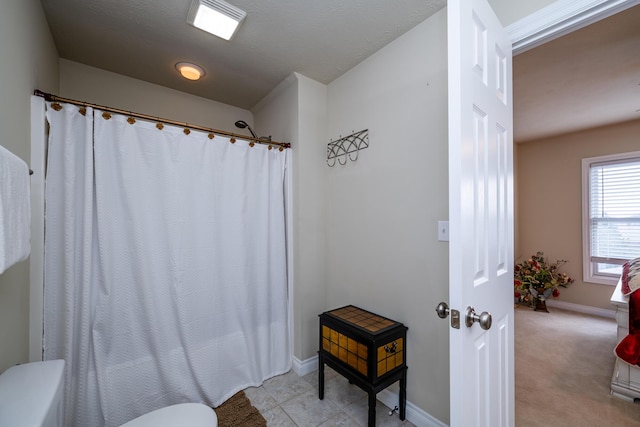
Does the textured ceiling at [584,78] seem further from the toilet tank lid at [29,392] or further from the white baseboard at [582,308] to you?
the toilet tank lid at [29,392]

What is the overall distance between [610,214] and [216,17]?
499 centimetres

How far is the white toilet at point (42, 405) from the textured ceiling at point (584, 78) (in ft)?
10.0

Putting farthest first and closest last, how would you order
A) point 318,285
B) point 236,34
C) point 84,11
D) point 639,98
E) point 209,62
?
point 639,98, point 318,285, point 209,62, point 236,34, point 84,11

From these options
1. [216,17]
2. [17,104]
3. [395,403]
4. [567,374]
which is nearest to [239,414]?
[395,403]

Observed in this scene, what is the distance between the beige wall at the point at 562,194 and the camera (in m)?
3.50

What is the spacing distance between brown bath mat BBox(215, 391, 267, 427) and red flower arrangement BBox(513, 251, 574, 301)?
3998 millimetres

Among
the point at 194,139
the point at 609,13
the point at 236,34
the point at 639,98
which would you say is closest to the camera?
the point at 609,13

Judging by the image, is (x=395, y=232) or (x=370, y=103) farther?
(x=370, y=103)

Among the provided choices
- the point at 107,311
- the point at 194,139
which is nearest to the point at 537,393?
the point at 107,311

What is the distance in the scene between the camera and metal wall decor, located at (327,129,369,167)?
195 centimetres

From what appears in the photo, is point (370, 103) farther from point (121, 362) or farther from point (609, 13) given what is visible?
point (121, 362)

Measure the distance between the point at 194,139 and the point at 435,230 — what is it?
66.4 inches

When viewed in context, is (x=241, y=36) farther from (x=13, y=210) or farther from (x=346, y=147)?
(x=13, y=210)

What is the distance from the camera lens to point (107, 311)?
1.52 m
